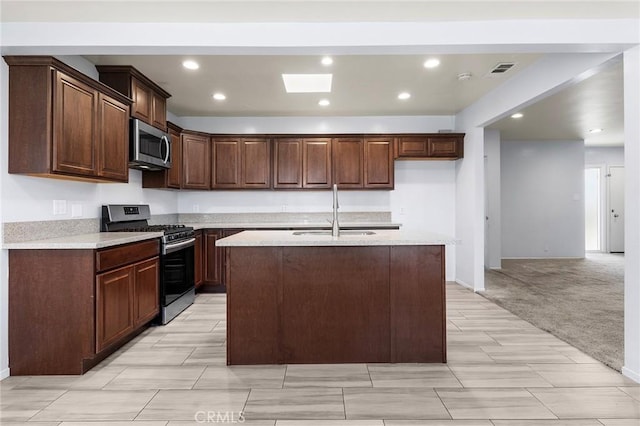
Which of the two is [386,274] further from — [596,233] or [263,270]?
[596,233]

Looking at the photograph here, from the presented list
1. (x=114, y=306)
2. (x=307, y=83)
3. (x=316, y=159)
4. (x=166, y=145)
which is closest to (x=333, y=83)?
(x=307, y=83)

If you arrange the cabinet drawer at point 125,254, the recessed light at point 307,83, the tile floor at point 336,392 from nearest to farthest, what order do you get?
1. the tile floor at point 336,392
2. the cabinet drawer at point 125,254
3. the recessed light at point 307,83

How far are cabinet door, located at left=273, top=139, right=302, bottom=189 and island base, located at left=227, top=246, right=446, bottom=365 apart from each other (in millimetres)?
2759

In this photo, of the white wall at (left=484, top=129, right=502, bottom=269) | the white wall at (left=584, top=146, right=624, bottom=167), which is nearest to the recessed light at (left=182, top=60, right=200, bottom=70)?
the white wall at (left=484, top=129, right=502, bottom=269)

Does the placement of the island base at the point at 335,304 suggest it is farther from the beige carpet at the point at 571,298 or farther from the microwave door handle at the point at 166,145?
the microwave door handle at the point at 166,145

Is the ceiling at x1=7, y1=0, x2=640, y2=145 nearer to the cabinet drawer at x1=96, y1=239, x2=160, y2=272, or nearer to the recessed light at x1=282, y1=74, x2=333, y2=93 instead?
the recessed light at x1=282, y1=74, x2=333, y2=93

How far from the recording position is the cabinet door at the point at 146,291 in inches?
127

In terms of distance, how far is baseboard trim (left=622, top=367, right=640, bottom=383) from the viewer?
2.48 m

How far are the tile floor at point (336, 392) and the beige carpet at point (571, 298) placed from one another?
1.07 feet

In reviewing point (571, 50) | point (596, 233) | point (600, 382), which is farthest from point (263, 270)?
point (596, 233)

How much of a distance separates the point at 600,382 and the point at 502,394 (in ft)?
2.46

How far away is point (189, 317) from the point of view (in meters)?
4.03

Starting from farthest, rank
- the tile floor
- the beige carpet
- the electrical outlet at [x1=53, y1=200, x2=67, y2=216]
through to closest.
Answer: the beige carpet, the electrical outlet at [x1=53, y1=200, x2=67, y2=216], the tile floor

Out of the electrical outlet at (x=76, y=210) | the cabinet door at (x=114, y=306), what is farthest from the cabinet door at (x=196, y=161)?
the cabinet door at (x=114, y=306)
